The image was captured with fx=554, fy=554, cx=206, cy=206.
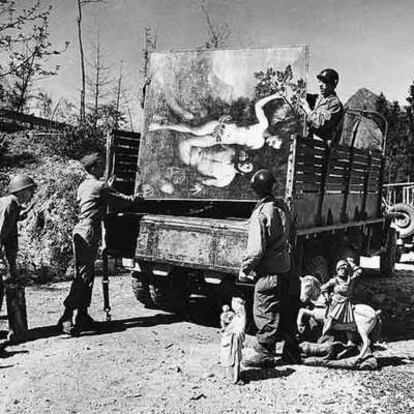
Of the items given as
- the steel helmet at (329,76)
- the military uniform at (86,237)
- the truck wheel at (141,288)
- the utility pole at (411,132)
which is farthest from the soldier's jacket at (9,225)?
the utility pole at (411,132)

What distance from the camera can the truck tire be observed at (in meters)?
11.4

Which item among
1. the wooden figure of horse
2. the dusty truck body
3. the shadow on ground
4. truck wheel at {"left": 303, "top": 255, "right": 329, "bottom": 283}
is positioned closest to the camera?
the shadow on ground

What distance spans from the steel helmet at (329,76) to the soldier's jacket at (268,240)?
2.59 meters

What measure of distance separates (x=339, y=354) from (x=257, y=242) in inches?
54.2

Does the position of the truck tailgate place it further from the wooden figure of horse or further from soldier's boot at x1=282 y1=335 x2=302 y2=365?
soldier's boot at x1=282 y1=335 x2=302 y2=365

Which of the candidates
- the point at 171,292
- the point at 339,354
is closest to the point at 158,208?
the point at 171,292

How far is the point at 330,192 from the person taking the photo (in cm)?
695

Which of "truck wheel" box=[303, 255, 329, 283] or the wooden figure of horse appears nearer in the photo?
the wooden figure of horse

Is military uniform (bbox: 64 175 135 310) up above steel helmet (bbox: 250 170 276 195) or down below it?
below

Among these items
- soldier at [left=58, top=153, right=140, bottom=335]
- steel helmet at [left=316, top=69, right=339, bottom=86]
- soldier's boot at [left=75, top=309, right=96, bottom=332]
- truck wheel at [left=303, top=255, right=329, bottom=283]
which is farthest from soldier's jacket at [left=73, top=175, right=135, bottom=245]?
steel helmet at [left=316, top=69, right=339, bottom=86]

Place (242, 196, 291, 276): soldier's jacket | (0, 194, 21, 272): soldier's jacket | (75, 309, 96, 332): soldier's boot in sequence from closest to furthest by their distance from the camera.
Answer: (242, 196, 291, 276): soldier's jacket → (0, 194, 21, 272): soldier's jacket → (75, 309, 96, 332): soldier's boot

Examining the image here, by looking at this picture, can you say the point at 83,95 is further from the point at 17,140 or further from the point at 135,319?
the point at 135,319

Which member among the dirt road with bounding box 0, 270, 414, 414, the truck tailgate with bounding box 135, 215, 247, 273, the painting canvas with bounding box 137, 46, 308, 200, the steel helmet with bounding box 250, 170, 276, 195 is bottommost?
the dirt road with bounding box 0, 270, 414, 414

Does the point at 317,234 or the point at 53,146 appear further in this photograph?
the point at 53,146
